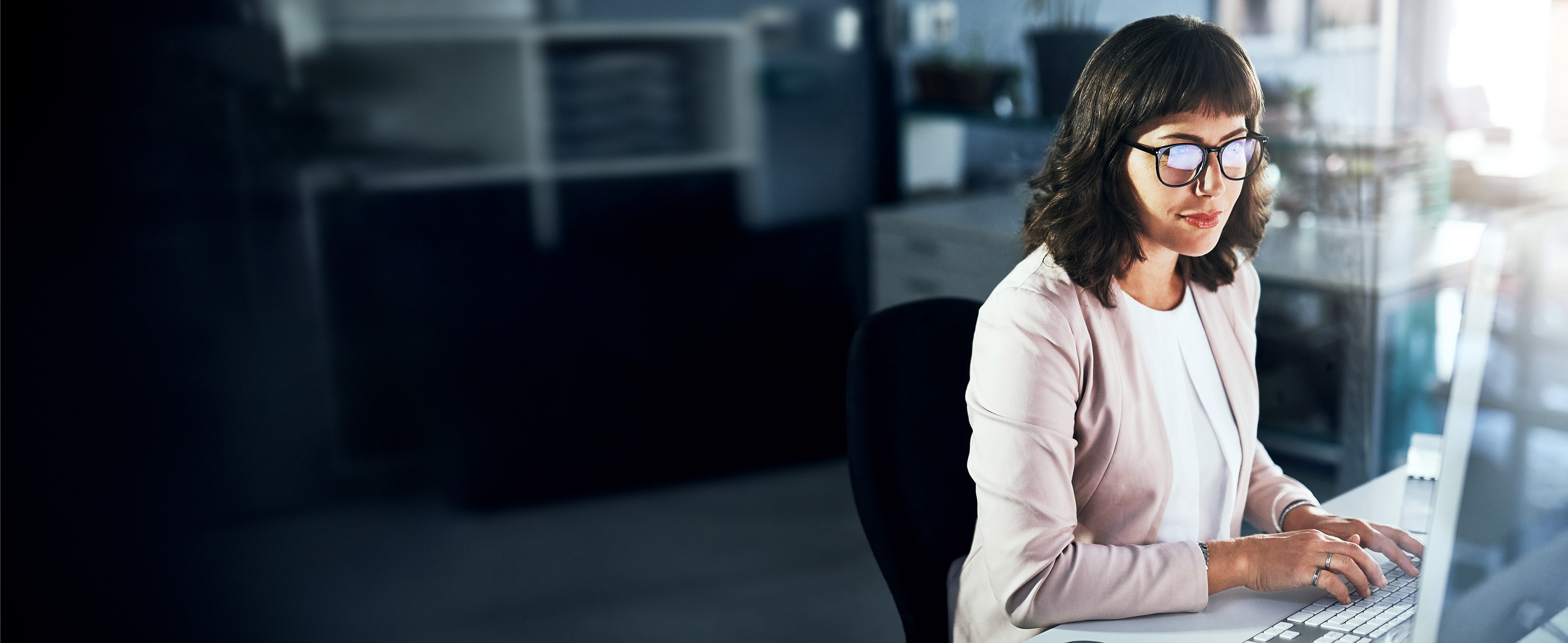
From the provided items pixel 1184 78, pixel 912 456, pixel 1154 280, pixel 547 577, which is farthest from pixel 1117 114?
pixel 547 577

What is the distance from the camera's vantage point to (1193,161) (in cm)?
111

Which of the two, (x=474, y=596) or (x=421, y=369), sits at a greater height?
(x=421, y=369)

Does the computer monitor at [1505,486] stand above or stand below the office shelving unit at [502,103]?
below

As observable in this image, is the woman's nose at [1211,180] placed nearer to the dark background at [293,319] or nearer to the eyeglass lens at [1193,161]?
the eyeglass lens at [1193,161]

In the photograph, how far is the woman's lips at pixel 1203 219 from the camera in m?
1.13

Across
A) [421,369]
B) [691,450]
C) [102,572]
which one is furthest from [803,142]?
[102,572]

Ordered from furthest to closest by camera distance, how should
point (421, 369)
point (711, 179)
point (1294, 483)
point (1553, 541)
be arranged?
point (711, 179), point (421, 369), point (1294, 483), point (1553, 541)

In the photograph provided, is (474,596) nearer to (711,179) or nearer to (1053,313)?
(711,179)

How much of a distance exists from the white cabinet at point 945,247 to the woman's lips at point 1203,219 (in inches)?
41.9

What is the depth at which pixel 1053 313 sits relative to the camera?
1108 mm

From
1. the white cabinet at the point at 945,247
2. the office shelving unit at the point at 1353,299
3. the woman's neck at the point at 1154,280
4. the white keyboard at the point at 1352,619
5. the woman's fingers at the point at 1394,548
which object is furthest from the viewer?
the white cabinet at the point at 945,247

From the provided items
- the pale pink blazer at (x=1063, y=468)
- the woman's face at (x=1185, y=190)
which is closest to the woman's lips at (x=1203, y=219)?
the woman's face at (x=1185, y=190)

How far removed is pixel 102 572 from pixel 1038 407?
2.34 metres

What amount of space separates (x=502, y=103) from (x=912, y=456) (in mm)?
1903
